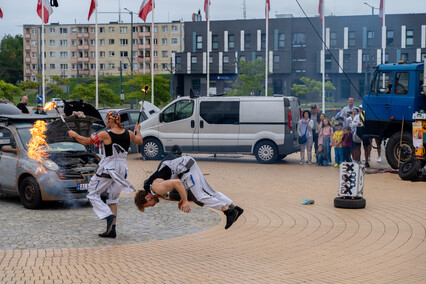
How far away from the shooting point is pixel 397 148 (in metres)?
19.8

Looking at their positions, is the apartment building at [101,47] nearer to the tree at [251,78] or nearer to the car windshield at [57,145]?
the tree at [251,78]

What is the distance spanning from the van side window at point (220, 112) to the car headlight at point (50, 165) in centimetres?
1044

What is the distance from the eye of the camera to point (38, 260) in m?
8.43

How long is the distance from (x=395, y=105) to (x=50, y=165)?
440 inches

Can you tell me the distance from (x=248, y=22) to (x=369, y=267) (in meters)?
79.2

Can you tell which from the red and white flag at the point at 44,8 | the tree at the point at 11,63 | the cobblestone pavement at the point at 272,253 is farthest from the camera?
the tree at the point at 11,63

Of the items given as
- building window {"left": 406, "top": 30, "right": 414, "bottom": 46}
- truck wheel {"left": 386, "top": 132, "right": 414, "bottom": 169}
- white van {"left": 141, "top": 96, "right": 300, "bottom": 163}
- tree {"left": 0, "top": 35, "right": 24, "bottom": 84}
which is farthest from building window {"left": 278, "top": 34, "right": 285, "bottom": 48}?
truck wheel {"left": 386, "top": 132, "right": 414, "bottom": 169}

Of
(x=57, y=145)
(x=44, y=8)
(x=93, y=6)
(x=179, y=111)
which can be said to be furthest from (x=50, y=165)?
(x=93, y=6)

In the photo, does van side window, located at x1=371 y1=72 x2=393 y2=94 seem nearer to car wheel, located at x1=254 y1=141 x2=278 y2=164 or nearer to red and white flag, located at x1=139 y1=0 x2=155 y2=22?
car wheel, located at x1=254 y1=141 x2=278 y2=164

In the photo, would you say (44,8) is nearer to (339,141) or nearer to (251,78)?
(339,141)

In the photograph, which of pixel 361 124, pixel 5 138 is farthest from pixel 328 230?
pixel 361 124

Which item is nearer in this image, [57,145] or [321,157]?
[57,145]

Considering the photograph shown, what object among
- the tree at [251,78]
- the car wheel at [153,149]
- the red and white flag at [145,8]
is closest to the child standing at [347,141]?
the car wheel at [153,149]

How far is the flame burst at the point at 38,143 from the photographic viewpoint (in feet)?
42.6
